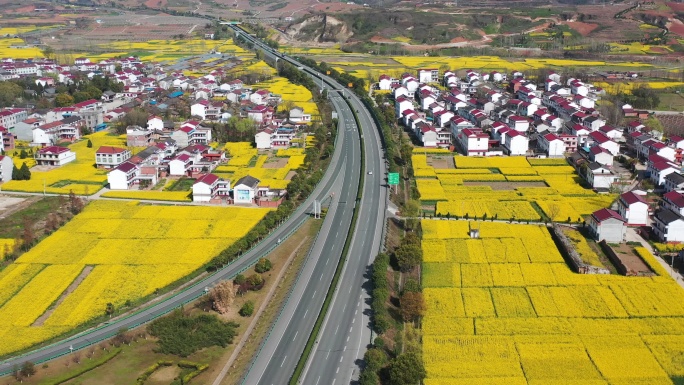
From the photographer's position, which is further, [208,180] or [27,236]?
[208,180]

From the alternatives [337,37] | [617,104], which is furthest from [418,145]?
[337,37]

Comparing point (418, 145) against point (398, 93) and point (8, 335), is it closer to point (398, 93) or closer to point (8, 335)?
point (398, 93)

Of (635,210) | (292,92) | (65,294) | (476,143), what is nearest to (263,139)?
(476,143)

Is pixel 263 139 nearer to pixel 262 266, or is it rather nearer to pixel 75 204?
pixel 75 204

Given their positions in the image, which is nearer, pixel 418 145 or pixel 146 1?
pixel 418 145

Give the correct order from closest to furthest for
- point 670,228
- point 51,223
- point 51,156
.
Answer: point 670,228, point 51,223, point 51,156

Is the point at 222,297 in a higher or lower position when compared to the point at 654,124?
lower

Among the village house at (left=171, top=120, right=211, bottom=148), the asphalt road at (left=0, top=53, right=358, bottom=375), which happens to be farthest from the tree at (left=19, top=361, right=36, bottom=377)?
the village house at (left=171, top=120, right=211, bottom=148)
